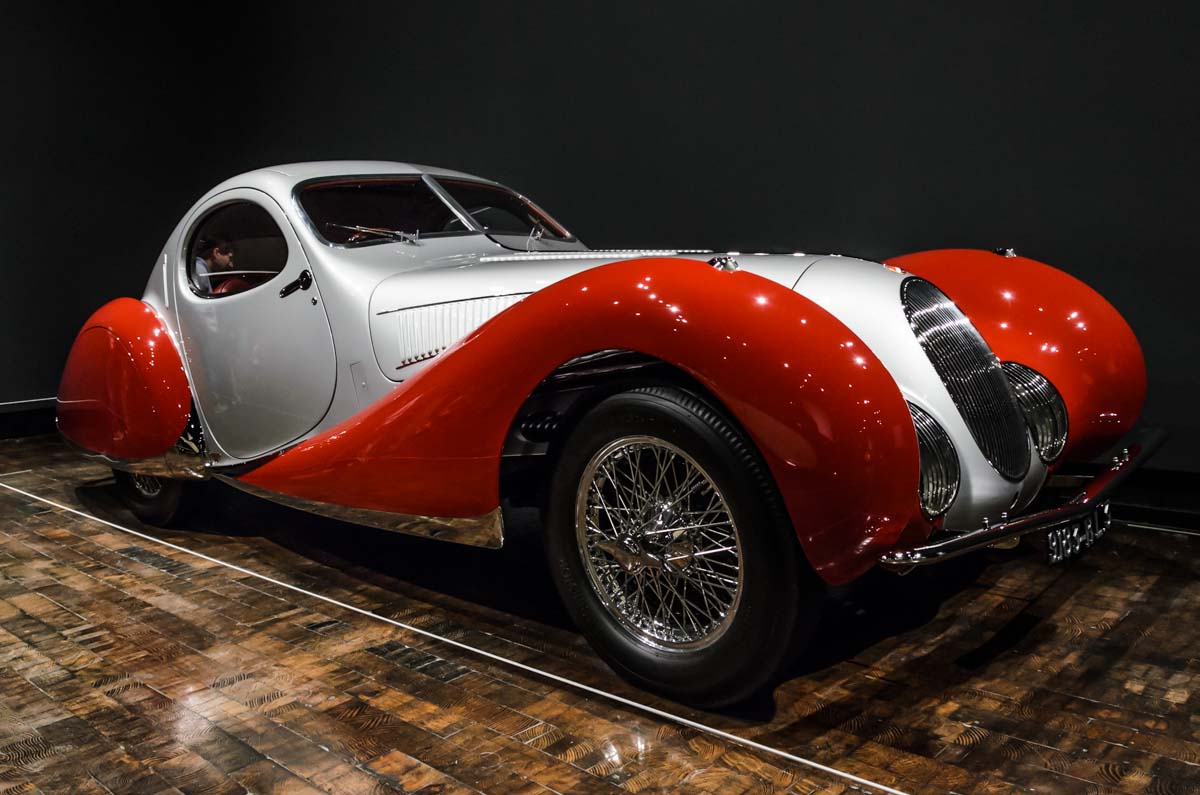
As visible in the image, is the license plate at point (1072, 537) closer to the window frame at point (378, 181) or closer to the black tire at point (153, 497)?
the window frame at point (378, 181)

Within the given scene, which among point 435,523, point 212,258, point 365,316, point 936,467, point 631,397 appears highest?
point 212,258

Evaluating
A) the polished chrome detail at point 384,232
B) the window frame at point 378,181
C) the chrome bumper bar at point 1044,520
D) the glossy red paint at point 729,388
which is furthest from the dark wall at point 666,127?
the glossy red paint at point 729,388

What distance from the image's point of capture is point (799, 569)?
7.20 ft

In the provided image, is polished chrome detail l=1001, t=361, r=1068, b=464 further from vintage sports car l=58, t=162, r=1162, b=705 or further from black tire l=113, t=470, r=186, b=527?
black tire l=113, t=470, r=186, b=527

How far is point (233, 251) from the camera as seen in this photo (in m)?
3.95

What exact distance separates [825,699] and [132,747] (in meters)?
1.71

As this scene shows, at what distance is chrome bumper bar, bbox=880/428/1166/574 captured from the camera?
6.93ft

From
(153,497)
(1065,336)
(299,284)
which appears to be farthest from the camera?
(153,497)

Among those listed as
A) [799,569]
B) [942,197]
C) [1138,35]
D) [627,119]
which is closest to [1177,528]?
[942,197]

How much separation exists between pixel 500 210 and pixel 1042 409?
226 cm

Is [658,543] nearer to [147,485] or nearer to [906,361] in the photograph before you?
[906,361]

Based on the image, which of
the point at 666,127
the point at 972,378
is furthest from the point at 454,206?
the point at 972,378

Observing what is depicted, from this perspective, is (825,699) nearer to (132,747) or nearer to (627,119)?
(132,747)

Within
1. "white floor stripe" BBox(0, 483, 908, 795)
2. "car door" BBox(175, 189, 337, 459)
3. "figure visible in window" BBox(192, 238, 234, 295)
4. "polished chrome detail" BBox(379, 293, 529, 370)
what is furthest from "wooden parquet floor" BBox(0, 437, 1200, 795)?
"figure visible in window" BBox(192, 238, 234, 295)
